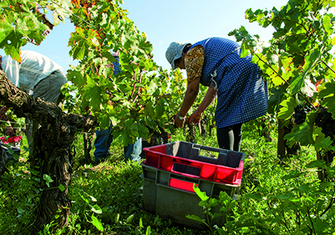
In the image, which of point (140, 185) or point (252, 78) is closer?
point (252, 78)

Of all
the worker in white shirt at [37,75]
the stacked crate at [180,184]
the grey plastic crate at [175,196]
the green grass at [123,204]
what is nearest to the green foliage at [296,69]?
the green grass at [123,204]

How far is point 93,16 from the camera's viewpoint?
1.90 metres

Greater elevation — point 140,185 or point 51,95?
point 51,95

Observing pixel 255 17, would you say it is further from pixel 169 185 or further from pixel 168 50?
pixel 169 185

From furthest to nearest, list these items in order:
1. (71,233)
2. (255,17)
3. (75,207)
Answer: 1. (255,17)
2. (75,207)
3. (71,233)

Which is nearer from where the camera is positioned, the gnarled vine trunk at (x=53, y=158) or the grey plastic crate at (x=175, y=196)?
the gnarled vine trunk at (x=53, y=158)

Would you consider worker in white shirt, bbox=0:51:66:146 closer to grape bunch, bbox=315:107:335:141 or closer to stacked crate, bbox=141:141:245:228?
stacked crate, bbox=141:141:245:228

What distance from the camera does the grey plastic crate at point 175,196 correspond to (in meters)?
1.56

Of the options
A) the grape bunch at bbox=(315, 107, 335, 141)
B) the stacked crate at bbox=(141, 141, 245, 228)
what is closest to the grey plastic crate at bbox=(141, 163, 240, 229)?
the stacked crate at bbox=(141, 141, 245, 228)

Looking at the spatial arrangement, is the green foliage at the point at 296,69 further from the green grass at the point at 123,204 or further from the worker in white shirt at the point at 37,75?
the worker in white shirt at the point at 37,75

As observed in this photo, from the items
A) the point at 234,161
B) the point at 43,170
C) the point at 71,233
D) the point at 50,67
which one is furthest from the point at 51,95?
the point at 234,161

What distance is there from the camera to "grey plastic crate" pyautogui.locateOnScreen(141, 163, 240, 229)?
1556 millimetres

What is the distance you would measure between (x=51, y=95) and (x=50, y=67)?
0.51 meters

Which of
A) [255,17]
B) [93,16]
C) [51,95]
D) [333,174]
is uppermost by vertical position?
[255,17]
